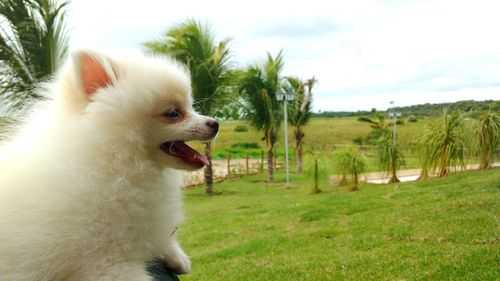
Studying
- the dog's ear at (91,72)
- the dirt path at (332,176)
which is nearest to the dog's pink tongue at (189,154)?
the dog's ear at (91,72)

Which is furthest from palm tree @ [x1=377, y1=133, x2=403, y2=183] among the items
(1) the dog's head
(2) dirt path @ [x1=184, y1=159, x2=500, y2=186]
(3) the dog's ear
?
(3) the dog's ear

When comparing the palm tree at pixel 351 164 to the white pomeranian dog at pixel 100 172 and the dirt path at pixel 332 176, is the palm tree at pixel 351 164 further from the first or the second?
the white pomeranian dog at pixel 100 172

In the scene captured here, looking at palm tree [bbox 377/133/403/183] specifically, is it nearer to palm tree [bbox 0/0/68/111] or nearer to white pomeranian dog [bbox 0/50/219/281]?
palm tree [bbox 0/0/68/111]

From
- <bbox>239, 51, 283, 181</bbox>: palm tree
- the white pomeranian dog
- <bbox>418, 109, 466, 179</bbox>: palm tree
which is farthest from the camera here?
<bbox>239, 51, 283, 181</bbox>: palm tree

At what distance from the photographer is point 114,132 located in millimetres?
1440

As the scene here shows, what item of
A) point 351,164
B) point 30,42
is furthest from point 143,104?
point 351,164

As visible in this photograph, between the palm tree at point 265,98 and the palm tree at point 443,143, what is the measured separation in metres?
8.74

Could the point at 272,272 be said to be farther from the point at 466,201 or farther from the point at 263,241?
the point at 466,201

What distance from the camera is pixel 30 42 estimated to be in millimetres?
5070

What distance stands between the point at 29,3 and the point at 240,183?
605 inches

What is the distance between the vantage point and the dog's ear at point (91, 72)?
4.76 ft

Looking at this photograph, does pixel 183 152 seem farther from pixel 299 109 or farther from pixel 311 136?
pixel 311 136

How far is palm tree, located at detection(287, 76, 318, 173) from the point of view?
2456 cm

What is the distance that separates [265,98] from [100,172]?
1893 cm
